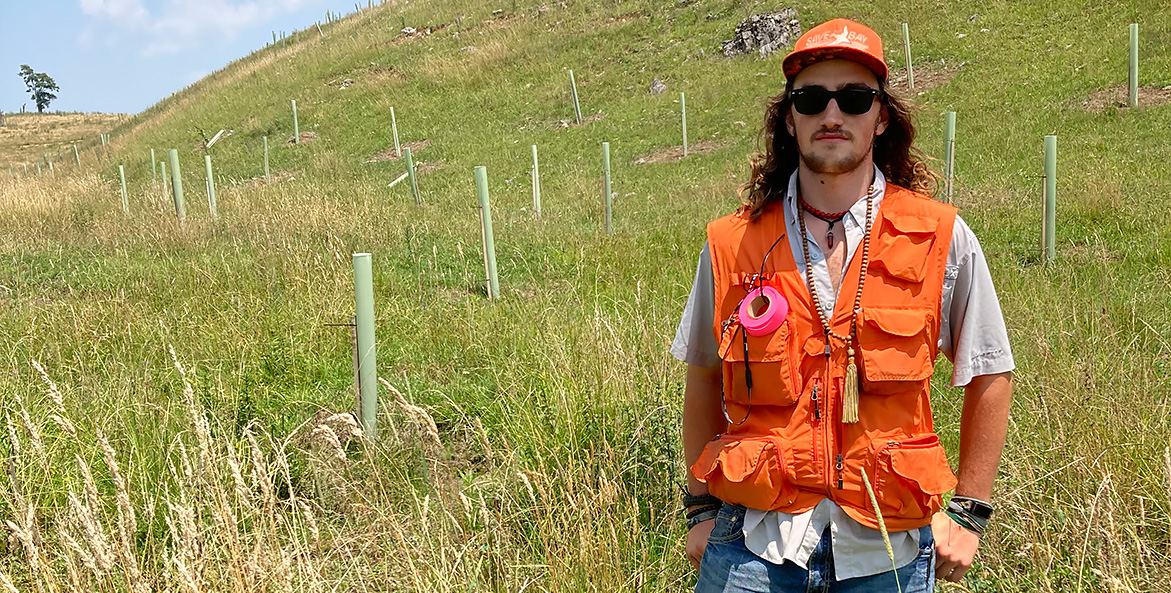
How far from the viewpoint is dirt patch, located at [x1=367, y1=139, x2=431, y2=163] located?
20594 mm

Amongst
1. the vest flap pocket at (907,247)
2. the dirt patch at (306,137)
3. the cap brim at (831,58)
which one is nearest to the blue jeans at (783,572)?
the vest flap pocket at (907,247)

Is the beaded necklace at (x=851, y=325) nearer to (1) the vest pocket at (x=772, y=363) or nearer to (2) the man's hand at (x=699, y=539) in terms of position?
(1) the vest pocket at (x=772, y=363)

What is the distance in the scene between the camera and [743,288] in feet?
5.61

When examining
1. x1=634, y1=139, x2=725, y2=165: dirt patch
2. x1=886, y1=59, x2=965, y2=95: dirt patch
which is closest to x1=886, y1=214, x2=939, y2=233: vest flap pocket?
x1=634, y1=139, x2=725, y2=165: dirt patch

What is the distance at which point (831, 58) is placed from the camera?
1710mm

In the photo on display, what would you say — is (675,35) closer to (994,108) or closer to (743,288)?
(994,108)

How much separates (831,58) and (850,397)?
70cm

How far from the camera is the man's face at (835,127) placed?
1.68m

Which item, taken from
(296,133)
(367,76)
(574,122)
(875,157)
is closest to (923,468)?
(875,157)

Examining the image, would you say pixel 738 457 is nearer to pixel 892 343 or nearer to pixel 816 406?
pixel 816 406

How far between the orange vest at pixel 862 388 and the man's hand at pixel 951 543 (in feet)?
0.21

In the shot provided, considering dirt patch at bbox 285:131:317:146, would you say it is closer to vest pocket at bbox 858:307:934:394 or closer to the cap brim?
the cap brim

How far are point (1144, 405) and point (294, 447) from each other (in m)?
3.39

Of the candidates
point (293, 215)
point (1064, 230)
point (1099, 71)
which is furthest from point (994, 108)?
point (293, 215)
